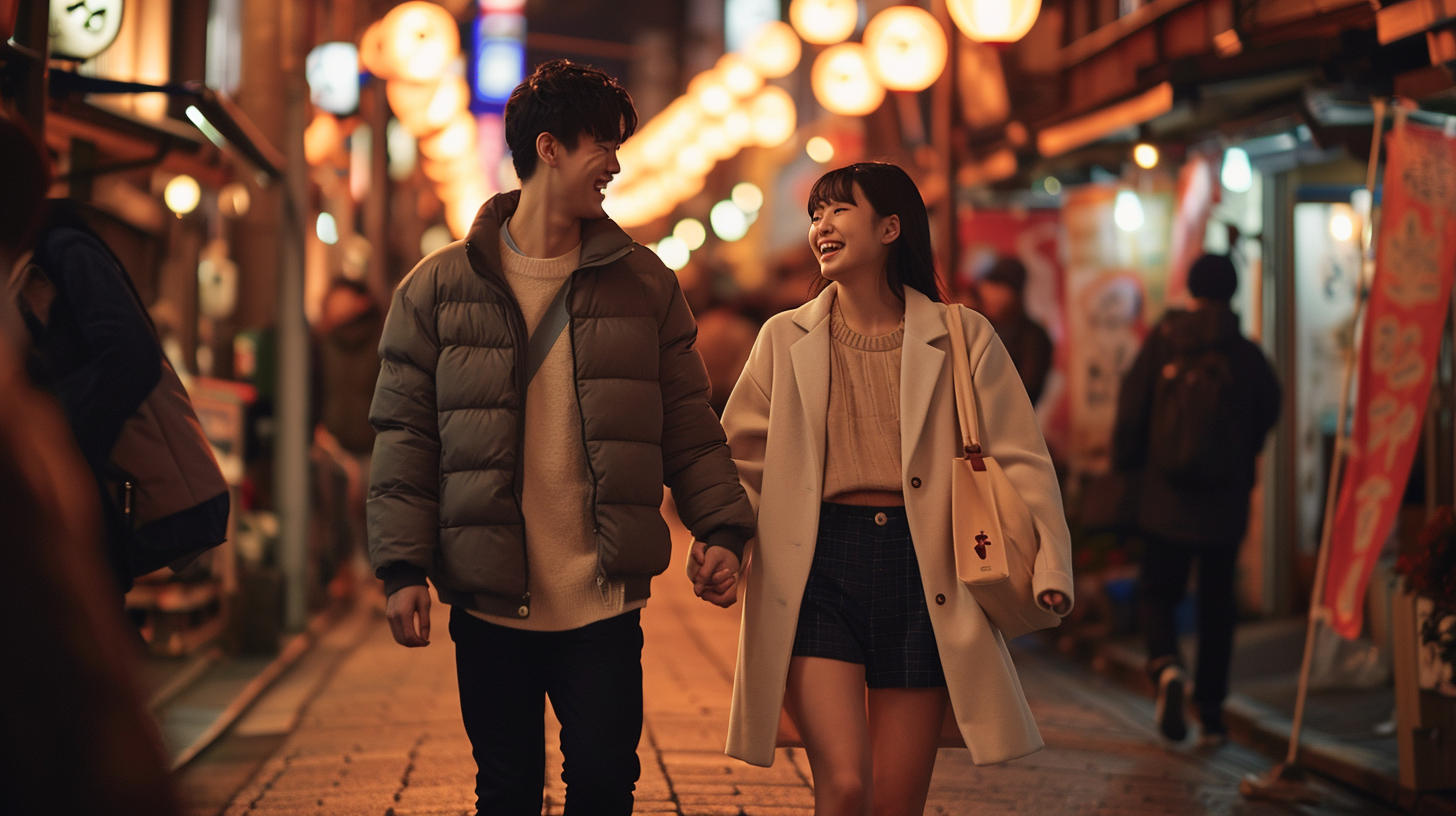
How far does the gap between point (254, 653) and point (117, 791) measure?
28.0 feet

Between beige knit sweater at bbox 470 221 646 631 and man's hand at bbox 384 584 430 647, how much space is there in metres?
0.14

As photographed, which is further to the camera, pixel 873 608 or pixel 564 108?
pixel 873 608

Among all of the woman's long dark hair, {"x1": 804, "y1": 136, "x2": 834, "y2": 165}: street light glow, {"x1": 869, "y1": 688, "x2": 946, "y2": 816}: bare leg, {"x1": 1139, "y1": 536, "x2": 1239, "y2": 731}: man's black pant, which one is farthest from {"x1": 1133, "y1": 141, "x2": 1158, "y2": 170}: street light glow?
{"x1": 804, "y1": 136, "x2": 834, "y2": 165}: street light glow

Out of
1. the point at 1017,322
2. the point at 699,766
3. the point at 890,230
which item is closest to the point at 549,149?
the point at 890,230

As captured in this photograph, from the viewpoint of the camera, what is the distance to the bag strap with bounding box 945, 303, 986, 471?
3965mm

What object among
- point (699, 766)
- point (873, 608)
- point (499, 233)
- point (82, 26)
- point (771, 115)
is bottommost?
point (699, 766)

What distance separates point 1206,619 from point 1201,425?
0.96m

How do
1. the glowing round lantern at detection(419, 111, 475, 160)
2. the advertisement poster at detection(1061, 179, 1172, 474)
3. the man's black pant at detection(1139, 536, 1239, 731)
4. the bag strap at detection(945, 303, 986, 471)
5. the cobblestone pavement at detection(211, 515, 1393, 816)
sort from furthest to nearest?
1. the glowing round lantern at detection(419, 111, 475, 160)
2. the advertisement poster at detection(1061, 179, 1172, 474)
3. the man's black pant at detection(1139, 536, 1239, 731)
4. the cobblestone pavement at detection(211, 515, 1393, 816)
5. the bag strap at detection(945, 303, 986, 471)

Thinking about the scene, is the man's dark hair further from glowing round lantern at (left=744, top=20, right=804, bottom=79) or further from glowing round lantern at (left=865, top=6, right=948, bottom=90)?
glowing round lantern at (left=744, top=20, right=804, bottom=79)

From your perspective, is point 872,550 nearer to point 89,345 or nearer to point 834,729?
point 834,729

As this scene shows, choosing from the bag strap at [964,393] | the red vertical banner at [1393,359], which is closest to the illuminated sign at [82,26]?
the bag strap at [964,393]

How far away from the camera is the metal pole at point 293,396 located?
10.4 metres

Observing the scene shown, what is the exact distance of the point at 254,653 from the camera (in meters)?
9.51

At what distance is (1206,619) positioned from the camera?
7.29 metres
